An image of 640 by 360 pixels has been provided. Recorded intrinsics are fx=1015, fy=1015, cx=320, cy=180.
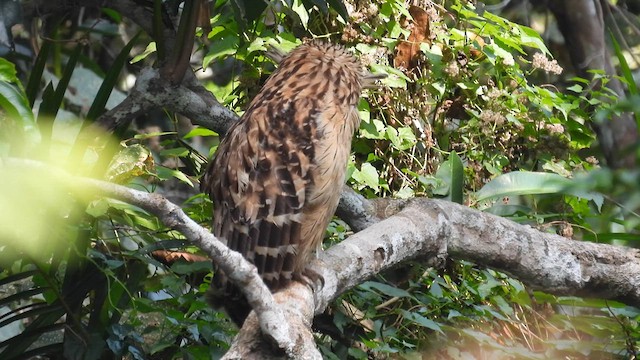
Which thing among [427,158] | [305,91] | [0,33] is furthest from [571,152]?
[0,33]

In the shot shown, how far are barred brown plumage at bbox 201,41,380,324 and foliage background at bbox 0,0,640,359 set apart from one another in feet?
0.98

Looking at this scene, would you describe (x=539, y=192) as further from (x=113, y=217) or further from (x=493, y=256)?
(x=113, y=217)

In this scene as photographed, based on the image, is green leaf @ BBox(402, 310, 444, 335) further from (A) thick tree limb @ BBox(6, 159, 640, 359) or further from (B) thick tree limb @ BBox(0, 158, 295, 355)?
(B) thick tree limb @ BBox(0, 158, 295, 355)

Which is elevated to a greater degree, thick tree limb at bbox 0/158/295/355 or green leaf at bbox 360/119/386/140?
thick tree limb at bbox 0/158/295/355

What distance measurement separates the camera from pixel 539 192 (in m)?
4.19

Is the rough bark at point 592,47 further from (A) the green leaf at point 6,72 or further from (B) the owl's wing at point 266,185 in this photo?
(A) the green leaf at point 6,72

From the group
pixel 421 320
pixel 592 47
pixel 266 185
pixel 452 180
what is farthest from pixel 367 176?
pixel 592 47

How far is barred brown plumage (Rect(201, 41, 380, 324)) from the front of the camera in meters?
3.04

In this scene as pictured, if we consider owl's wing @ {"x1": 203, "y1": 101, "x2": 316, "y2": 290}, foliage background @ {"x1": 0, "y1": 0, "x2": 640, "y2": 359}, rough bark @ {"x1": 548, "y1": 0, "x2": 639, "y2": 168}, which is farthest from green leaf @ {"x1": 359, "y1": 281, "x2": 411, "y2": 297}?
rough bark @ {"x1": 548, "y1": 0, "x2": 639, "y2": 168}

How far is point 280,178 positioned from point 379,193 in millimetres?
1389

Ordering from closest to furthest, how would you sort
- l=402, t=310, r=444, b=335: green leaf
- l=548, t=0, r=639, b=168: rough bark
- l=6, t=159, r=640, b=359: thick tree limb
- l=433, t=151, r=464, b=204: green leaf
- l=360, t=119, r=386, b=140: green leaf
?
1. l=6, t=159, r=640, b=359: thick tree limb
2. l=402, t=310, r=444, b=335: green leaf
3. l=433, t=151, r=464, b=204: green leaf
4. l=360, t=119, r=386, b=140: green leaf
5. l=548, t=0, r=639, b=168: rough bark

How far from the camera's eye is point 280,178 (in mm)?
3123

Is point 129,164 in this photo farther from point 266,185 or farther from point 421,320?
point 421,320

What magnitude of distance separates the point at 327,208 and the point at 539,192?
1299mm
